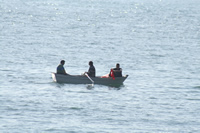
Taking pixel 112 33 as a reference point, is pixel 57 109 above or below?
below

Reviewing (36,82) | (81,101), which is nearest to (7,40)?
(36,82)

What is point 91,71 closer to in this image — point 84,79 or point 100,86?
point 84,79

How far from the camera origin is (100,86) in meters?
42.2

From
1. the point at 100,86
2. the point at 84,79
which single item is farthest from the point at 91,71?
the point at 100,86

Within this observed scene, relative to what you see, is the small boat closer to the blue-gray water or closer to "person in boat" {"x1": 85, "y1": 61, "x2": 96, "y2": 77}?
"person in boat" {"x1": 85, "y1": 61, "x2": 96, "y2": 77}

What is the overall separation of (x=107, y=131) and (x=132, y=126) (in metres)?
1.74

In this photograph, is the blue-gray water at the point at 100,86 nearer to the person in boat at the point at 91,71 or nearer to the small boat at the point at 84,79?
the small boat at the point at 84,79

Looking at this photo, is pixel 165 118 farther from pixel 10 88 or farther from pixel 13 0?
pixel 13 0

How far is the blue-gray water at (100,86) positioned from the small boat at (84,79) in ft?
1.54

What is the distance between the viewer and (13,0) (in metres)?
175

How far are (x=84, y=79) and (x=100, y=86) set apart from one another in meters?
1.35

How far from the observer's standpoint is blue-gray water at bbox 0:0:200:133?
3197 centimetres

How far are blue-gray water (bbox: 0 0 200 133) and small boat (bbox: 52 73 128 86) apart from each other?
470 millimetres

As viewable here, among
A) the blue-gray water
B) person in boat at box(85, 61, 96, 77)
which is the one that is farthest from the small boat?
the blue-gray water
